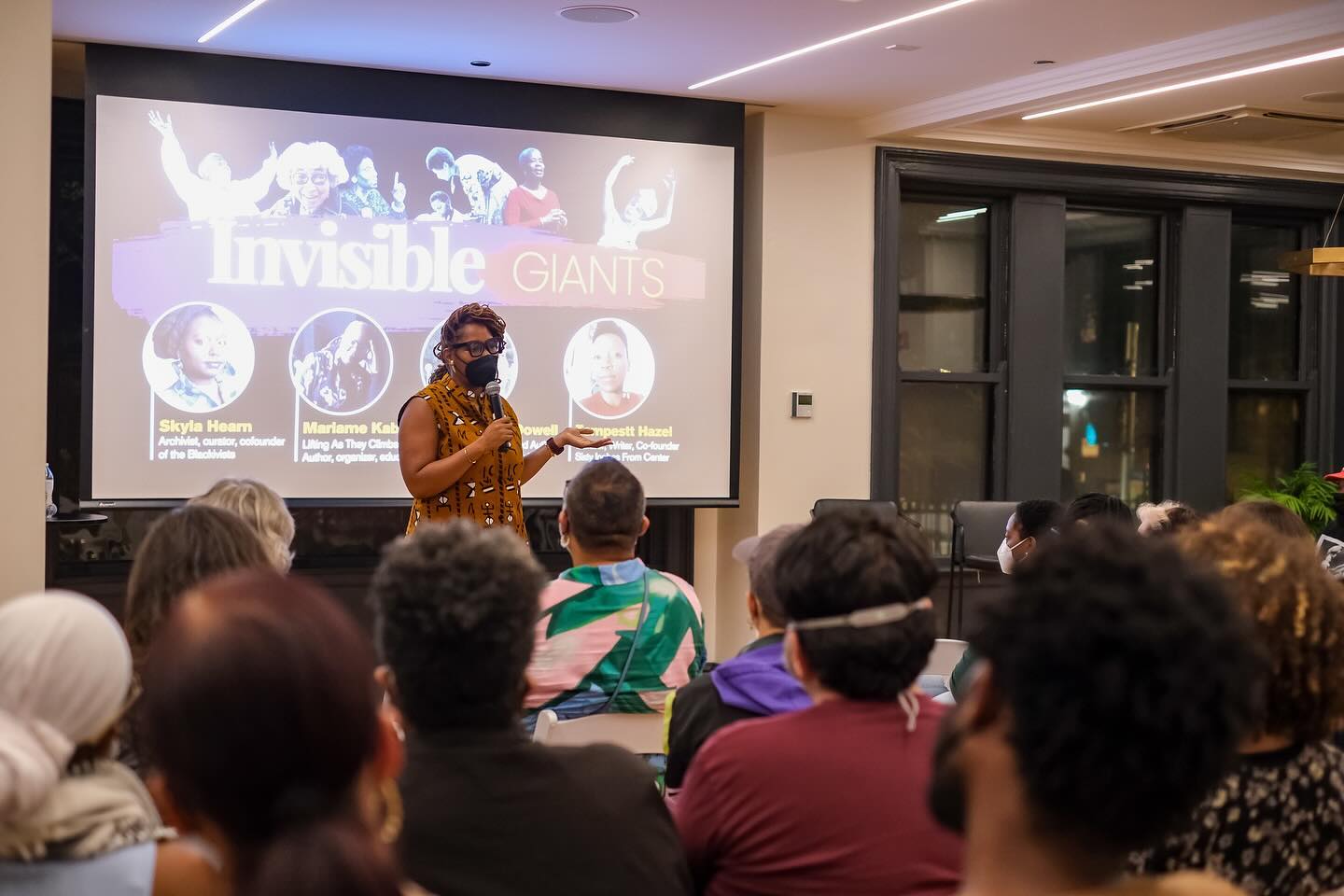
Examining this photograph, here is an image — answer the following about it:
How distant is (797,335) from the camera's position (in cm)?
666

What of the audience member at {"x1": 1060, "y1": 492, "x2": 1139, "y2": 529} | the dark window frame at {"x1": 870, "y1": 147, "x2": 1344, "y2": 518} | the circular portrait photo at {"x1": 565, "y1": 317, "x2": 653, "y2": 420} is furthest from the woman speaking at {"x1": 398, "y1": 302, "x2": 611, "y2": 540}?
the dark window frame at {"x1": 870, "y1": 147, "x2": 1344, "y2": 518}

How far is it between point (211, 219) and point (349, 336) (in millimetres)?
747

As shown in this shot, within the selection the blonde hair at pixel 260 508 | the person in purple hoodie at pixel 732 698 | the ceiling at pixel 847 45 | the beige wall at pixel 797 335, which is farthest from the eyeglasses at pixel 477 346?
the beige wall at pixel 797 335

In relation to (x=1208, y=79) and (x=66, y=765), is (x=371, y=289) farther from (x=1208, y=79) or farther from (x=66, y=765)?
(x=66, y=765)

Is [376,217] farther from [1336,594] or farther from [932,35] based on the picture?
[1336,594]

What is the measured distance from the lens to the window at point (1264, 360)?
777cm

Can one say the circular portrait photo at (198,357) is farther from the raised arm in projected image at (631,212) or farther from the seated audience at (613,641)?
the seated audience at (613,641)

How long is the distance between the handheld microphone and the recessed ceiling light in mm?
1579

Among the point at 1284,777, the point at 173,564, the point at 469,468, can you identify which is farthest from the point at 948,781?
the point at 469,468

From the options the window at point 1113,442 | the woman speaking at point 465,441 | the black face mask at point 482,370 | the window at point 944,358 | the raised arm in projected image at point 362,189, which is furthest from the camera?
the window at point 1113,442

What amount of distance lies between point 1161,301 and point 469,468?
4924 millimetres

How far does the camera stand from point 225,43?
5.46 meters

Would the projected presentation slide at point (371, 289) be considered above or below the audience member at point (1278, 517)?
above

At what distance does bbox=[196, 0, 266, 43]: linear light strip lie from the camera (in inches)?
193
